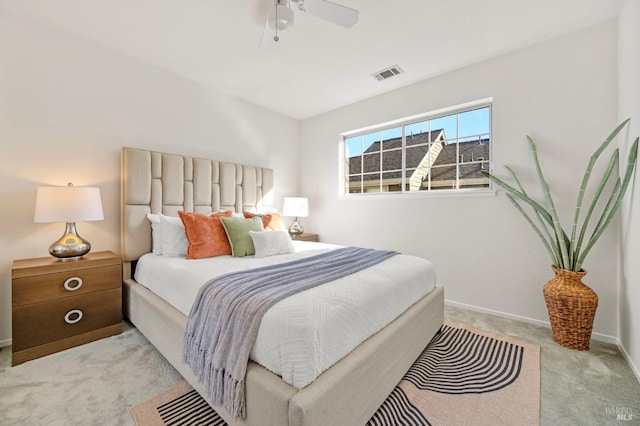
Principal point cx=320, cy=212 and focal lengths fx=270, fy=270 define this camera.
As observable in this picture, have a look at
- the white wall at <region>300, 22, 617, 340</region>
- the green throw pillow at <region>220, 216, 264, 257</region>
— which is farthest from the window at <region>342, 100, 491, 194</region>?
the green throw pillow at <region>220, 216, 264, 257</region>

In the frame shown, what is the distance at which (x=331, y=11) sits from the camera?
5.72 ft

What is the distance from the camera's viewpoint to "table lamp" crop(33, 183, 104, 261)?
2.01 m

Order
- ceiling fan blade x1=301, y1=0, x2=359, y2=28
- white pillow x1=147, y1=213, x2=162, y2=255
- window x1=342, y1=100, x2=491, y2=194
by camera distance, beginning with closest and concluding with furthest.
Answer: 1. ceiling fan blade x1=301, y1=0, x2=359, y2=28
2. white pillow x1=147, y1=213, x2=162, y2=255
3. window x1=342, y1=100, x2=491, y2=194

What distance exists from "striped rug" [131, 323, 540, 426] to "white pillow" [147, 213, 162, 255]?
51.5 inches

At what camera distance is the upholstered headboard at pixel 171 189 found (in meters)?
2.56

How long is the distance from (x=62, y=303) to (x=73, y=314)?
0.40 feet

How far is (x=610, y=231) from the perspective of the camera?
2.21 meters

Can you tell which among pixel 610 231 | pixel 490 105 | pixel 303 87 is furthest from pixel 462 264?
pixel 303 87

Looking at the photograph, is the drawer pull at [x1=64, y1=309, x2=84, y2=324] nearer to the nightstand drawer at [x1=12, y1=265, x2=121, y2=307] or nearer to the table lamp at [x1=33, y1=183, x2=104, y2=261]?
the nightstand drawer at [x1=12, y1=265, x2=121, y2=307]

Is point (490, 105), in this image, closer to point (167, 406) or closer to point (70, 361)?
point (167, 406)

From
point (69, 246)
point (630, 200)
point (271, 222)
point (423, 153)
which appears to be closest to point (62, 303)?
point (69, 246)

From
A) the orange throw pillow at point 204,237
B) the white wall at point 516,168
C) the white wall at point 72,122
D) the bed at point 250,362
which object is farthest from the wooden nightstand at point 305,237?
the white wall at point 72,122

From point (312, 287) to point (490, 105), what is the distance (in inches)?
109

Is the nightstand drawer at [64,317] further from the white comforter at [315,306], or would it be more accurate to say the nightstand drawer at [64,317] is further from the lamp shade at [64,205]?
the lamp shade at [64,205]
